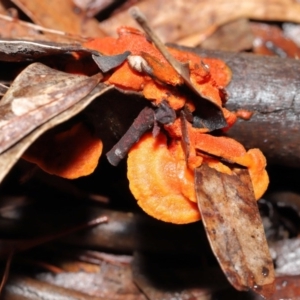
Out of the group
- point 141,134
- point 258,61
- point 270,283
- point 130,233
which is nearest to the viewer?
point 270,283

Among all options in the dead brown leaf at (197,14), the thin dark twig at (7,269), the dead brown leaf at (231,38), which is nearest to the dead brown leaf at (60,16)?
the dead brown leaf at (197,14)

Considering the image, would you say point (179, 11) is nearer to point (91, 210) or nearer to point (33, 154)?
point (91, 210)

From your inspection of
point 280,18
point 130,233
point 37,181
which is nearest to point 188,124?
point 130,233

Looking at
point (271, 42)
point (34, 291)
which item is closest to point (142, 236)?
point (34, 291)

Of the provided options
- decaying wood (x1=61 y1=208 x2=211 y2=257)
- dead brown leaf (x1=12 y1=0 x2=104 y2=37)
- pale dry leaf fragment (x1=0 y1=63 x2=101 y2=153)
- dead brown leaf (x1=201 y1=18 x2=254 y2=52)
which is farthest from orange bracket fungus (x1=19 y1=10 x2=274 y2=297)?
dead brown leaf (x1=201 y1=18 x2=254 y2=52)

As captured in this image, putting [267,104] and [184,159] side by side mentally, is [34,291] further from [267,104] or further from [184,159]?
[267,104]

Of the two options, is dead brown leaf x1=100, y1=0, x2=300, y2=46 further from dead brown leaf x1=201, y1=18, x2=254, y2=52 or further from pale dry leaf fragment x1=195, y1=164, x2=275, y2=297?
pale dry leaf fragment x1=195, y1=164, x2=275, y2=297

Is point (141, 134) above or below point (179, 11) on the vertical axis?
above
